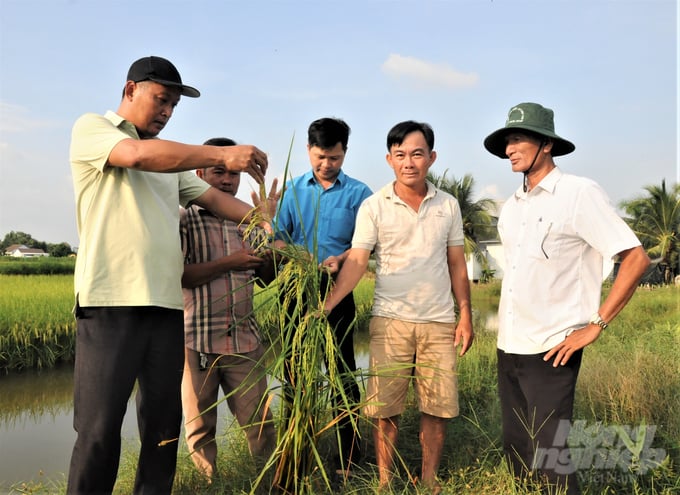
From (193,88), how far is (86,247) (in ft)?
2.30

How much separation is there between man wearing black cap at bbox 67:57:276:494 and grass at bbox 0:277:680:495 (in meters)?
0.38

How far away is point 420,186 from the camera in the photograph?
2.45m

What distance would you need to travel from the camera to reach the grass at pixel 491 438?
2.42 meters

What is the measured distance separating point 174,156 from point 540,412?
5.40 ft

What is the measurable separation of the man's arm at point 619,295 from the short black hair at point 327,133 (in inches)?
54.6

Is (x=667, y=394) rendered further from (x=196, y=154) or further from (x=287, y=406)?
(x=196, y=154)

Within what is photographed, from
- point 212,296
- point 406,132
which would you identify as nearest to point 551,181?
point 406,132

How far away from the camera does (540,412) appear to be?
2.05 m

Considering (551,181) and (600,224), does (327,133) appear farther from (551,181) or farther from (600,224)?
(600,224)

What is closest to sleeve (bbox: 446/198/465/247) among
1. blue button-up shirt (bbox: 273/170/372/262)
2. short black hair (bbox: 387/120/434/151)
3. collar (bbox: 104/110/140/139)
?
short black hair (bbox: 387/120/434/151)

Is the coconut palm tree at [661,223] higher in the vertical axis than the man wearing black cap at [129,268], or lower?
higher

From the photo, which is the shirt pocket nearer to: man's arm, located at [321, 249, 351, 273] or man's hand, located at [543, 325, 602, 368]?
man's hand, located at [543, 325, 602, 368]

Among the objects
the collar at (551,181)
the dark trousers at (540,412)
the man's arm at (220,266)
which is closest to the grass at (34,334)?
the man's arm at (220,266)

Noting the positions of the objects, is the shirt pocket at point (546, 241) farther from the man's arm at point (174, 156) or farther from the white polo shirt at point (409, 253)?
the man's arm at point (174, 156)
